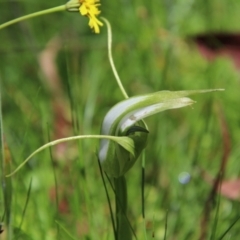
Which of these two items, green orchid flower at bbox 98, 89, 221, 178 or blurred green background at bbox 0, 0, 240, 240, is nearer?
green orchid flower at bbox 98, 89, 221, 178

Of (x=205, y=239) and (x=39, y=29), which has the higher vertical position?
(x=39, y=29)

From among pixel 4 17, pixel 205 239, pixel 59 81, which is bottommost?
pixel 205 239

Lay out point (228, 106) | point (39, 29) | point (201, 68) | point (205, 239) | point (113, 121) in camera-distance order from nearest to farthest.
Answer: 1. point (113, 121)
2. point (205, 239)
3. point (228, 106)
4. point (201, 68)
5. point (39, 29)

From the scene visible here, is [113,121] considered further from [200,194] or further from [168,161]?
[168,161]

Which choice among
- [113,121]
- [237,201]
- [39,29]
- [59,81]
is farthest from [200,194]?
[39,29]

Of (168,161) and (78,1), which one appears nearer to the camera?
(78,1)

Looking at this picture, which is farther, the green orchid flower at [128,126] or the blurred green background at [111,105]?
the blurred green background at [111,105]

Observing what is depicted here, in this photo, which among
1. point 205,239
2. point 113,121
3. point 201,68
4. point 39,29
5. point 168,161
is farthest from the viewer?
point 39,29

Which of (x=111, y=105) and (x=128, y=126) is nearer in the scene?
(x=128, y=126)
